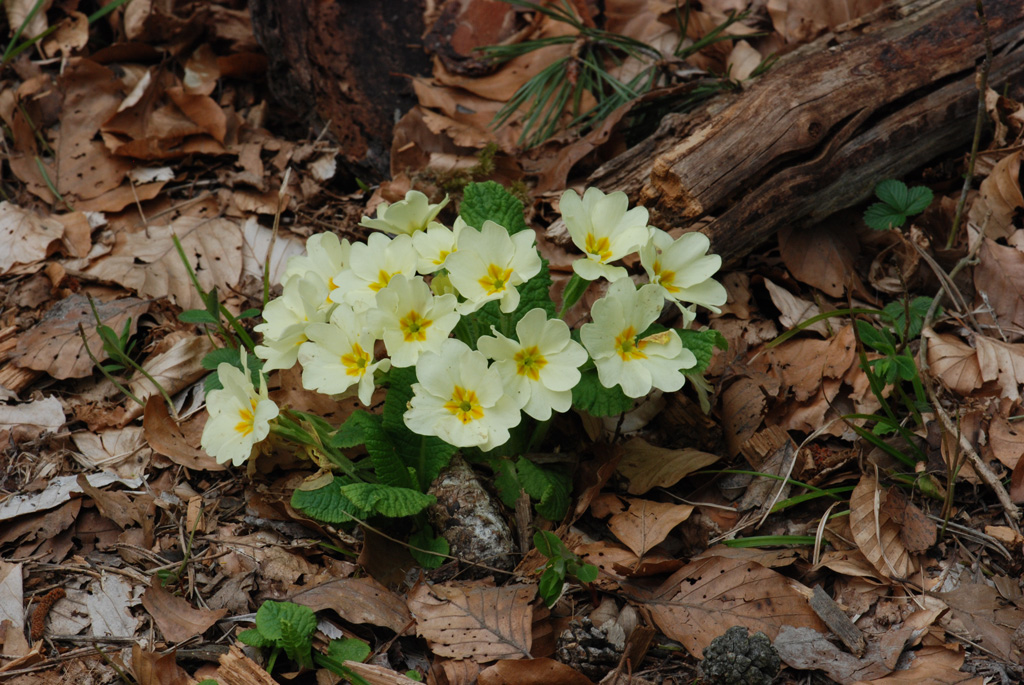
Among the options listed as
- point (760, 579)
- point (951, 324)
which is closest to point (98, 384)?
point (760, 579)

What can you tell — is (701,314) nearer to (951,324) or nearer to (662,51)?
(951,324)

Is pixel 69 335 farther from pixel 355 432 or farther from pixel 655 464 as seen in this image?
pixel 655 464

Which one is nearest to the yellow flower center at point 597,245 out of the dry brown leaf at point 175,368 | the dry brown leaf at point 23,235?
the dry brown leaf at point 175,368

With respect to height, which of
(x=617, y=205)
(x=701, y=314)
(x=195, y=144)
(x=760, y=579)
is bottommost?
(x=760, y=579)

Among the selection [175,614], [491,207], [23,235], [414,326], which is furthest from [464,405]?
[23,235]

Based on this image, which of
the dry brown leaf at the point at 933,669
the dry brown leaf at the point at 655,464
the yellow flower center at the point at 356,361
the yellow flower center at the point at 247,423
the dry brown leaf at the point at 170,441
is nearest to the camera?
the dry brown leaf at the point at 933,669

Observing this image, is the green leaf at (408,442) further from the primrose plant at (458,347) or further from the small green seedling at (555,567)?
the small green seedling at (555,567)
